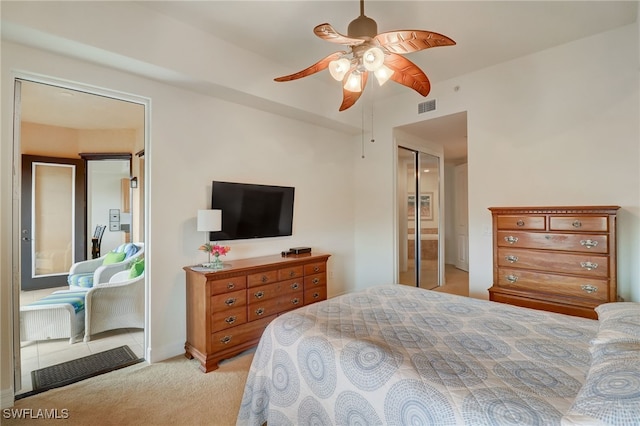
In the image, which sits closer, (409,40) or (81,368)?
(409,40)

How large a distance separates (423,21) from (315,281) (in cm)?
286

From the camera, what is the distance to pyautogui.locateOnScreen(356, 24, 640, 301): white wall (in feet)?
8.75

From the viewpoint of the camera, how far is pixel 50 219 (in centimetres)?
243

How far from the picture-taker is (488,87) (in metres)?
3.47

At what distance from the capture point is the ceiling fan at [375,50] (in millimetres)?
1841

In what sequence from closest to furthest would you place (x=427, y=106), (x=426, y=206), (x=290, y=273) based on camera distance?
1. (x=290, y=273)
2. (x=427, y=106)
3. (x=426, y=206)

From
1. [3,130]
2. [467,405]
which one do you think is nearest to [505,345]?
[467,405]

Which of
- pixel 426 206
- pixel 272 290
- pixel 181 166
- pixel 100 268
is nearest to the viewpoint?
pixel 100 268

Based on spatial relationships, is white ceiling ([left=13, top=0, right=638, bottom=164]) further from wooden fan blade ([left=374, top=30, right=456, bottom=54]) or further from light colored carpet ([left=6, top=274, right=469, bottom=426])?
light colored carpet ([left=6, top=274, right=469, bottom=426])

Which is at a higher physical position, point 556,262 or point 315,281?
point 556,262

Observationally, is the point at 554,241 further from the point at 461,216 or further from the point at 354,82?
the point at 461,216

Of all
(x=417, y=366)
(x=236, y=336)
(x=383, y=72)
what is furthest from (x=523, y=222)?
(x=236, y=336)

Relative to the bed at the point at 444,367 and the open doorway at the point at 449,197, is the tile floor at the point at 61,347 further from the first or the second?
the open doorway at the point at 449,197

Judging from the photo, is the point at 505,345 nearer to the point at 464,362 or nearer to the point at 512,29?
the point at 464,362
